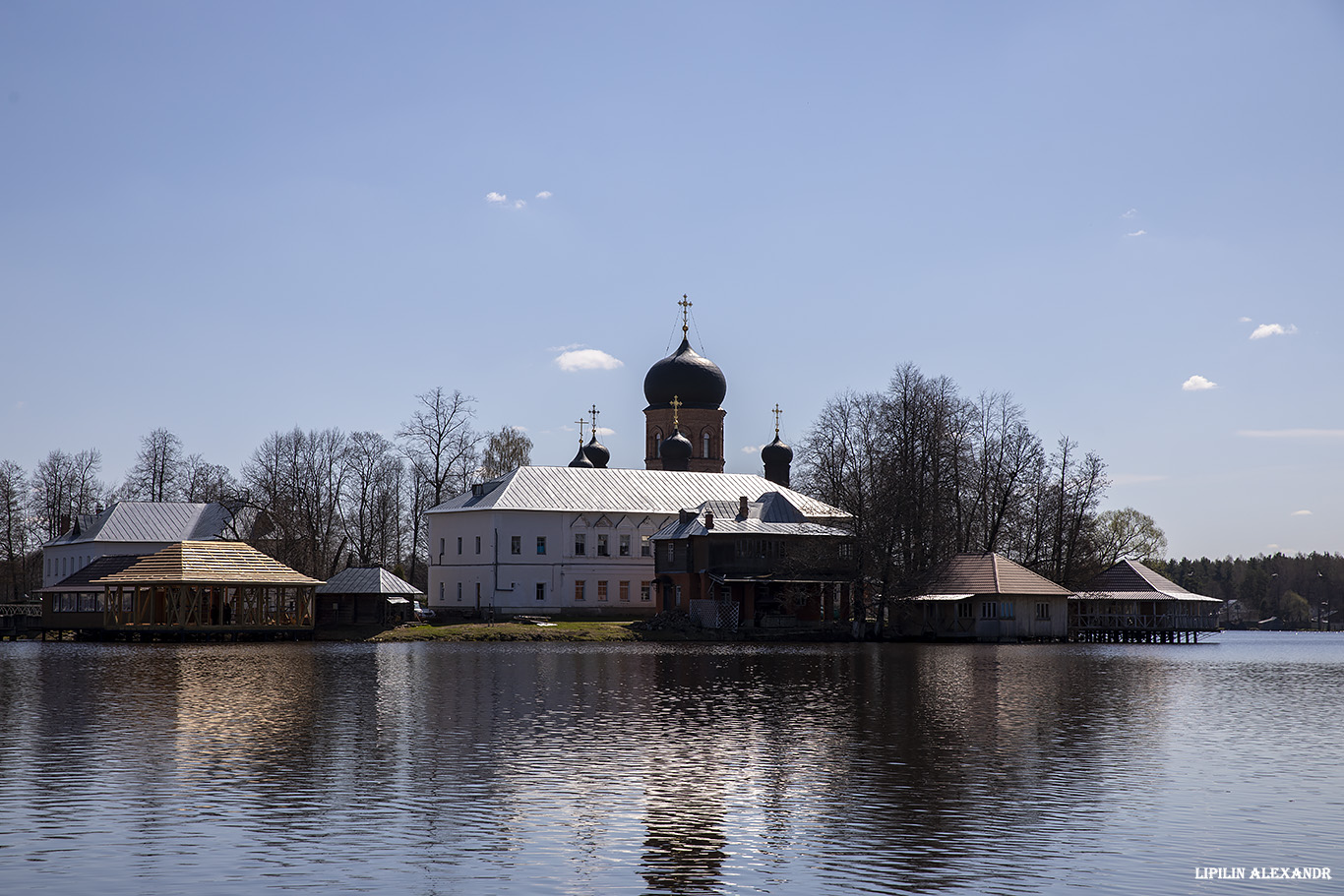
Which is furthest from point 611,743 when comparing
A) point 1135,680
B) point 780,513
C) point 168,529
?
point 168,529

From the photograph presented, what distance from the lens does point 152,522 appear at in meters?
89.6

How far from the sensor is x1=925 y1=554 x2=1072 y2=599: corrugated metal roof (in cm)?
6806

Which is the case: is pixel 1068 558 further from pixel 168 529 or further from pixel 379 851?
pixel 379 851

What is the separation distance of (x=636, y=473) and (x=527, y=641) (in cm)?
2565

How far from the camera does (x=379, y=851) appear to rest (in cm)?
1352

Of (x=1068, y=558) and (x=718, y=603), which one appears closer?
(x=718, y=603)

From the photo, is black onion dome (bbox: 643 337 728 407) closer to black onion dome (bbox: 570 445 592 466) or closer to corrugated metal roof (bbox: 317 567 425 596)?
black onion dome (bbox: 570 445 592 466)

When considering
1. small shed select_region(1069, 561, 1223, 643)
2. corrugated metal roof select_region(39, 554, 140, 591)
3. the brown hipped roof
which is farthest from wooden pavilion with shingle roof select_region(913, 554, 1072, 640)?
corrugated metal roof select_region(39, 554, 140, 591)

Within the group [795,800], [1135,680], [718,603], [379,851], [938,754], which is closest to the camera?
[379,851]

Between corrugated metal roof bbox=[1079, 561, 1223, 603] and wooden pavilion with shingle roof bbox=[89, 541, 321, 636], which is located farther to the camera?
corrugated metal roof bbox=[1079, 561, 1223, 603]

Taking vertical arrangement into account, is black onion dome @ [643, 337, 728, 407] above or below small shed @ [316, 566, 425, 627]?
above

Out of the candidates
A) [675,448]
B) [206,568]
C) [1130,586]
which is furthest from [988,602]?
[206,568]

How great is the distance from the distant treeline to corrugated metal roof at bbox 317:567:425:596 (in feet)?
396

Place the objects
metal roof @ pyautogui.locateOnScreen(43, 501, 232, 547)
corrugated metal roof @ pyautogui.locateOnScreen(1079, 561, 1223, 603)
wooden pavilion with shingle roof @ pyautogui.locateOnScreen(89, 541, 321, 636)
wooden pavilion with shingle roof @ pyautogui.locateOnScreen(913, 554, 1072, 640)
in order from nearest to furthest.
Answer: wooden pavilion with shingle roof @ pyautogui.locateOnScreen(89, 541, 321, 636) → wooden pavilion with shingle roof @ pyautogui.locateOnScreen(913, 554, 1072, 640) → corrugated metal roof @ pyautogui.locateOnScreen(1079, 561, 1223, 603) → metal roof @ pyautogui.locateOnScreen(43, 501, 232, 547)
